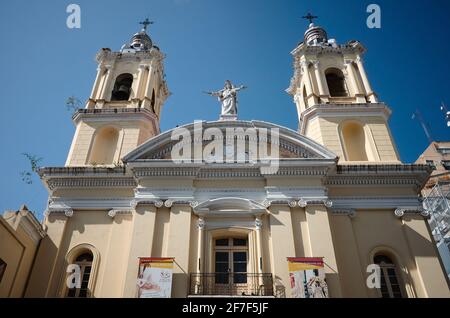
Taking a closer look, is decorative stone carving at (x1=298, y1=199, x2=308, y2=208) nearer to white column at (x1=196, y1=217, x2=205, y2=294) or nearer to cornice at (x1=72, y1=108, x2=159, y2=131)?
white column at (x1=196, y1=217, x2=205, y2=294)

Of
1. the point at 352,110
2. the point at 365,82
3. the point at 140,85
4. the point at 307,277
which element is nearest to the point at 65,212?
the point at 140,85

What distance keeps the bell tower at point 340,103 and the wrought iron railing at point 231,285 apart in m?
7.16

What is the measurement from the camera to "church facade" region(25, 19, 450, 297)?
13.5 m

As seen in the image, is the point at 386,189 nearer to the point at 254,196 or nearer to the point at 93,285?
the point at 254,196

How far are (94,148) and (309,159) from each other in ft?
32.3

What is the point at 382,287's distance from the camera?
1379cm

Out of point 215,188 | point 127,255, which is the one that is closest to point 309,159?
point 215,188

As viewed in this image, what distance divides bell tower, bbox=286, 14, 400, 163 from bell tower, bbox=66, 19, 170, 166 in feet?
26.0

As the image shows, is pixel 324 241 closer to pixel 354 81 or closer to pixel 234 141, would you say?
pixel 234 141

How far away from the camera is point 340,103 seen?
65.0 feet

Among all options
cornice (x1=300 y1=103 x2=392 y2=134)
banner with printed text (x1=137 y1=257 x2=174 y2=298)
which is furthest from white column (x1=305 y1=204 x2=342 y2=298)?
cornice (x1=300 y1=103 x2=392 y2=134)

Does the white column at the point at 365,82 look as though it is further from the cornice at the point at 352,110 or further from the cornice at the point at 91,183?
the cornice at the point at 91,183

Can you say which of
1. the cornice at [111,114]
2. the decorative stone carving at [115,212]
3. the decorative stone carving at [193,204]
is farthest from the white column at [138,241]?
the cornice at [111,114]

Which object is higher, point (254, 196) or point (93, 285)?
point (254, 196)
